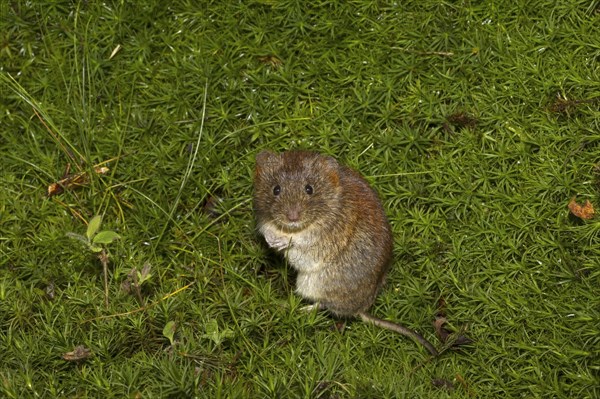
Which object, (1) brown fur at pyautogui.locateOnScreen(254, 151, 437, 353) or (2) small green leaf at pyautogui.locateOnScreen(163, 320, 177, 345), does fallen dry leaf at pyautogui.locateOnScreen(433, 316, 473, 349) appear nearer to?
(1) brown fur at pyautogui.locateOnScreen(254, 151, 437, 353)

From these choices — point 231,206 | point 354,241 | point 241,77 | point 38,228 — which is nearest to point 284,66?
point 241,77

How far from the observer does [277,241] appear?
20.2ft

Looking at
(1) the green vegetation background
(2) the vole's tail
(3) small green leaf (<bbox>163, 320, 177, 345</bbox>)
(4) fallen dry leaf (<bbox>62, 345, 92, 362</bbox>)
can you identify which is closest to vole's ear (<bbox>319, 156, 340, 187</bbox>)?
(1) the green vegetation background

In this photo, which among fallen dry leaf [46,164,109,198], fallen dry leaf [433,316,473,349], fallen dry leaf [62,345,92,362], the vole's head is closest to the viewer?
fallen dry leaf [62,345,92,362]

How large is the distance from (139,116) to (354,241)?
222 cm

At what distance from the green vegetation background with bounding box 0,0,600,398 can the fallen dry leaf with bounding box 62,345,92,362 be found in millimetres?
37

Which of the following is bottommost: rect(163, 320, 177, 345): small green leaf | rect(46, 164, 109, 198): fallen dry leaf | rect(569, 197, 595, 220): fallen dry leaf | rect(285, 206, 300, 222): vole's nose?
rect(163, 320, 177, 345): small green leaf

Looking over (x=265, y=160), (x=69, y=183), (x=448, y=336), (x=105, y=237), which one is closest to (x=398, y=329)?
(x=448, y=336)

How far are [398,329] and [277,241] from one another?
104 centimetres

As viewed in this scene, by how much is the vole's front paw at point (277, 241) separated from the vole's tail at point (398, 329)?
724mm

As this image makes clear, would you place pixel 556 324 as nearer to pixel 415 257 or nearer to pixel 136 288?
pixel 415 257

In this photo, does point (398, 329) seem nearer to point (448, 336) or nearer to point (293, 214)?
point (448, 336)

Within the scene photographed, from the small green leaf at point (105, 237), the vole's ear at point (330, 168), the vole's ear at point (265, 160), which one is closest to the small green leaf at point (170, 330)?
the small green leaf at point (105, 237)

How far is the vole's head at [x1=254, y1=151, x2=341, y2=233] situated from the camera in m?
5.95
